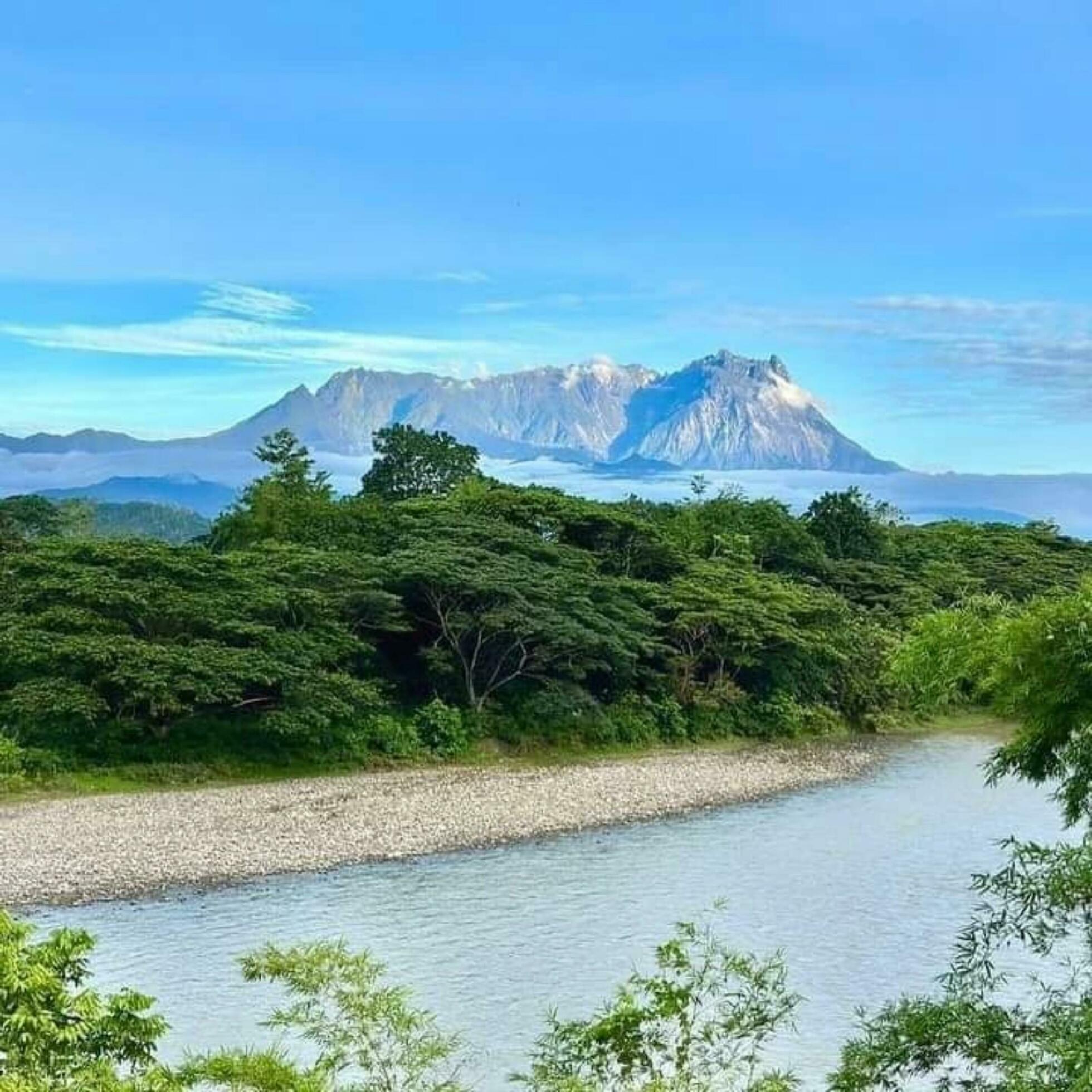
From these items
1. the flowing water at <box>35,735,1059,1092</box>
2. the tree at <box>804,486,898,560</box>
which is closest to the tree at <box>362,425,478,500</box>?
the tree at <box>804,486,898,560</box>


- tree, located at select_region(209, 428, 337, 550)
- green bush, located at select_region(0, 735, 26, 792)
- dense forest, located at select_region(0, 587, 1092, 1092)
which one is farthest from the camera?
tree, located at select_region(209, 428, 337, 550)

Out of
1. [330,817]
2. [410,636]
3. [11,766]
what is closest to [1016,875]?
[330,817]

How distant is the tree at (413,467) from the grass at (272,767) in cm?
1208

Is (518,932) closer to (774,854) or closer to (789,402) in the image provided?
(774,854)

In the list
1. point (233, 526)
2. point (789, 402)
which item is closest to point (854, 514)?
point (233, 526)

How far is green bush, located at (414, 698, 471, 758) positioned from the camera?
66.0 feet

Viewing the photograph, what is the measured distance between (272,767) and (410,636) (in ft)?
12.8

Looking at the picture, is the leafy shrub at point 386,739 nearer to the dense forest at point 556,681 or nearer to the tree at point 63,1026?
the dense forest at point 556,681

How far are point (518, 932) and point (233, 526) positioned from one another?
17519 millimetres

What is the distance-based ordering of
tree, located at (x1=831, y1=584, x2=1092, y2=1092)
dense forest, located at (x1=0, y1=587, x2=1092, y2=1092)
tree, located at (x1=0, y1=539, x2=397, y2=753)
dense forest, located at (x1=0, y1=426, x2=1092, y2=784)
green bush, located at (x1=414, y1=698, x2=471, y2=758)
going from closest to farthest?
1. tree, located at (x1=831, y1=584, x2=1092, y2=1092)
2. dense forest, located at (x1=0, y1=587, x2=1092, y2=1092)
3. tree, located at (x1=0, y1=539, x2=397, y2=753)
4. dense forest, located at (x1=0, y1=426, x2=1092, y2=784)
5. green bush, located at (x1=414, y1=698, x2=471, y2=758)

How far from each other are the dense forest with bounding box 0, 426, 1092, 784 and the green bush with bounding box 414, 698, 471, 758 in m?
0.03

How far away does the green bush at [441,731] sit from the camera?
2012 centimetres

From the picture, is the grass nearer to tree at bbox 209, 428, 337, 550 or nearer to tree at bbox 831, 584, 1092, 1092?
tree at bbox 209, 428, 337, 550

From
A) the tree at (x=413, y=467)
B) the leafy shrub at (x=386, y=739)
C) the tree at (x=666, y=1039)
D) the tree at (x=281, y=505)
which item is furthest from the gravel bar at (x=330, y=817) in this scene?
the tree at (x=413, y=467)
